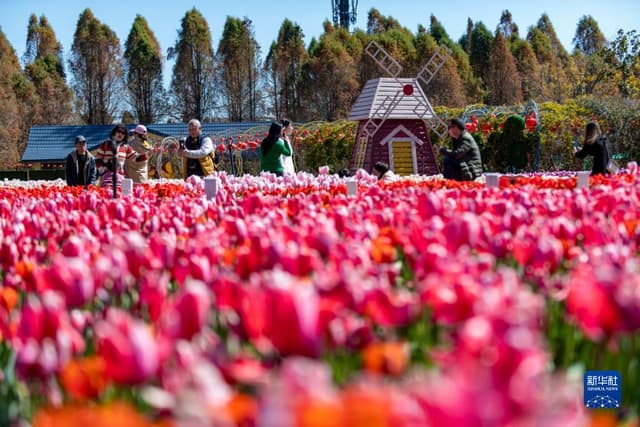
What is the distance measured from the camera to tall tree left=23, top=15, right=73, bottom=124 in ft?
171

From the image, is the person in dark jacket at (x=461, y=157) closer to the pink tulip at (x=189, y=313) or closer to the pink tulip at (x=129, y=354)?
the pink tulip at (x=189, y=313)

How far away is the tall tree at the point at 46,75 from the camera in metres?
52.1

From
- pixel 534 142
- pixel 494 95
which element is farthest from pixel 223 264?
pixel 494 95

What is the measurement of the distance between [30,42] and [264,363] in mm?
66400

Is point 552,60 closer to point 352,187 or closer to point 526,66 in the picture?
point 526,66

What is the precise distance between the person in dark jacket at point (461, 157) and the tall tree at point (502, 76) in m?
46.6

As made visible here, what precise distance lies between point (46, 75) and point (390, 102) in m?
38.0

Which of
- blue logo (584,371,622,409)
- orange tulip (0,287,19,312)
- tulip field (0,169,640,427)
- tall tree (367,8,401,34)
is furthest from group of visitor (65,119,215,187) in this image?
tall tree (367,8,401,34)

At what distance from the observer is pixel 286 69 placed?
5591 cm

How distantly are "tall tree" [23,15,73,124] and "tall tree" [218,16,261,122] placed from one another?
10.5 m

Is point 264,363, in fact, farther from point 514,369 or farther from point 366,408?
point 366,408

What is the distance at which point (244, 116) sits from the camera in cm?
5462

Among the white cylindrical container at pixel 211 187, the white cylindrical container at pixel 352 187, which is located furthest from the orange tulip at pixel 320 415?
the white cylindrical container at pixel 211 187

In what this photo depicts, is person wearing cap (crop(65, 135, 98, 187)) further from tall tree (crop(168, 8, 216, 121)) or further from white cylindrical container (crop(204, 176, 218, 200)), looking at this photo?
tall tree (crop(168, 8, 216, 121))
